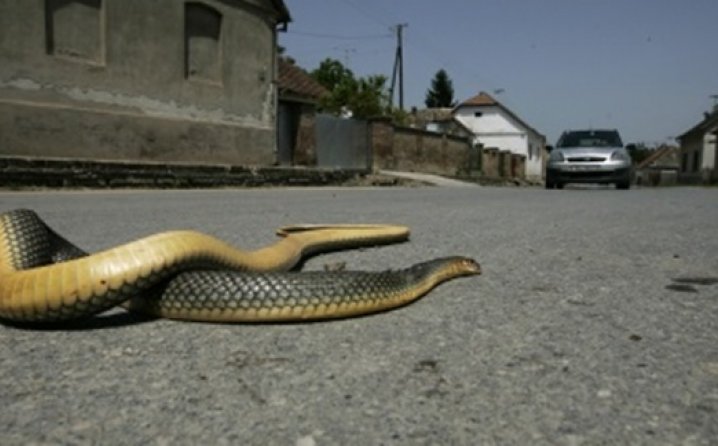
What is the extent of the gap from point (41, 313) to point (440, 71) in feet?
336

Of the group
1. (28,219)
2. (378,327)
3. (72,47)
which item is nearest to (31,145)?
(72,47)

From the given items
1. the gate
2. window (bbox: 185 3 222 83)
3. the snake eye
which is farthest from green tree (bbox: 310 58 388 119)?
the snake eye

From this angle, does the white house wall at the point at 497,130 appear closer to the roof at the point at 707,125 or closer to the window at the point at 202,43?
the roof at the point at 707,125

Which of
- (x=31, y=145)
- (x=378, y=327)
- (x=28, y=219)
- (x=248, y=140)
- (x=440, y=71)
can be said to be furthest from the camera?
(x=440, y=71)

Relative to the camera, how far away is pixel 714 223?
19.6 ft

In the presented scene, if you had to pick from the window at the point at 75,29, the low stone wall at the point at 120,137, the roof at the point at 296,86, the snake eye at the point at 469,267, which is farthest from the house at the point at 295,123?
the snake eye at the point at 469,267

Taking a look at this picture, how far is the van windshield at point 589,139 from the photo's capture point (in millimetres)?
18125

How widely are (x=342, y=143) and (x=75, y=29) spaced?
13029mm

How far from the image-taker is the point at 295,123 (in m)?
24.2

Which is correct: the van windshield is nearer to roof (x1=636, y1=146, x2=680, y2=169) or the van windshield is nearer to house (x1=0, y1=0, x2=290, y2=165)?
house (x1=0, y1=0, x2=290, y2=165)

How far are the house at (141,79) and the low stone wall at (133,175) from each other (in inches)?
99.7

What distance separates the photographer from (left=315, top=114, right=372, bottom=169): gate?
25266 millimetres

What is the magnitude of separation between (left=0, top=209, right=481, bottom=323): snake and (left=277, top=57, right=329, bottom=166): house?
2133 cm

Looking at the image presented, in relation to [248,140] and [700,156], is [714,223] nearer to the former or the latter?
[248,140]
